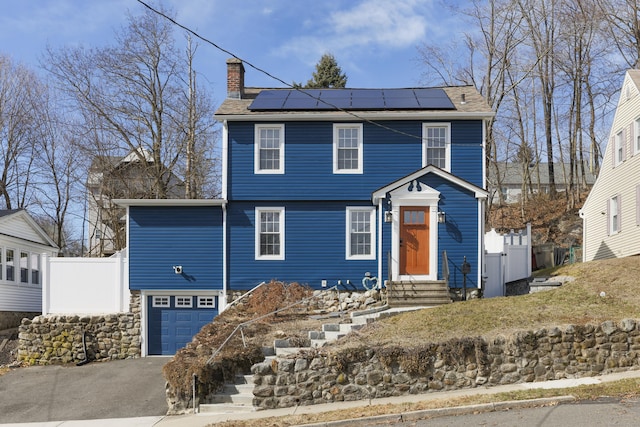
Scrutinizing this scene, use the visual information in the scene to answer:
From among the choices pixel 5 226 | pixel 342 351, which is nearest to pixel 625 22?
pixel 342 351

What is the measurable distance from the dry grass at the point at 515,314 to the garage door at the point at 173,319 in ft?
24.7

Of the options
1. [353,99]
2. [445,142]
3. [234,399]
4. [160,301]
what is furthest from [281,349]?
[353,99]

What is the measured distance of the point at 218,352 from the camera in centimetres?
1367

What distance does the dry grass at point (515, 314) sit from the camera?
13.9 meters

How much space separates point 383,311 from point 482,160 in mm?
6241

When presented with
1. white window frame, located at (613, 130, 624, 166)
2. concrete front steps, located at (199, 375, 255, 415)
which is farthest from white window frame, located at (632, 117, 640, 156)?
concrete front steps, located at (199, 375, 255, 415)

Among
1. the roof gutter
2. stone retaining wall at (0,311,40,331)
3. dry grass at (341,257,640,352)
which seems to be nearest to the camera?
dry grass at (341,257,640,352)

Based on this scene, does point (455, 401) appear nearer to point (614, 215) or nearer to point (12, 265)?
point (614, 215)

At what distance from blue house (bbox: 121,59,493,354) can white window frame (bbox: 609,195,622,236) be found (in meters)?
7.71

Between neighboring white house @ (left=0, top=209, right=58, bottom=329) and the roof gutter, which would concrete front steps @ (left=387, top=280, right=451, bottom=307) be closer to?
the roof gutter

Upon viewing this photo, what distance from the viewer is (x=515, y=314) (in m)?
14.9

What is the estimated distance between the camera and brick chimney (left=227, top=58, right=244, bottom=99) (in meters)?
22.7

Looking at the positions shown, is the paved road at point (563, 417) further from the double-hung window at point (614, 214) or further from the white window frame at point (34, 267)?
the white window frame at point (34, 267)

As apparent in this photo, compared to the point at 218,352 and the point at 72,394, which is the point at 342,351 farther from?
the point at 72,394
